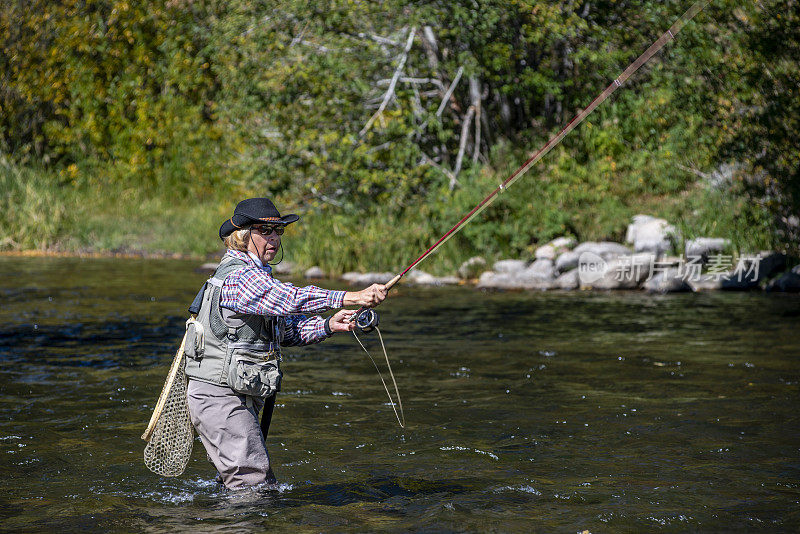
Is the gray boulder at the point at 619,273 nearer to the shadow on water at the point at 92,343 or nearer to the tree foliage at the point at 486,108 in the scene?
the tree foliage at the point at 486,108

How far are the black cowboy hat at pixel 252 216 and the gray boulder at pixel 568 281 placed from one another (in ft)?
34.0

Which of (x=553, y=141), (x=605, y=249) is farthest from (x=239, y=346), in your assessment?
(x=605, y=249)

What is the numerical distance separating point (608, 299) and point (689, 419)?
21.8 feet

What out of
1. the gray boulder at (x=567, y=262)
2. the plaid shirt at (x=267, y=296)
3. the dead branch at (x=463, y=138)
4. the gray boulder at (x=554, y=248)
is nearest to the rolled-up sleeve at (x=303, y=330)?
the plaid shirt at (x=267, y=296)

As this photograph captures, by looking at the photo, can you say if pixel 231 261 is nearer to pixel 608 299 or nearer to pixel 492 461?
pixel 492 461

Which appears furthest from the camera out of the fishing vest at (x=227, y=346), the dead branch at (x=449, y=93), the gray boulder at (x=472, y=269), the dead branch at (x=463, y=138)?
the dead branch at (x=463, y=138)

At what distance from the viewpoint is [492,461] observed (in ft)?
21.4

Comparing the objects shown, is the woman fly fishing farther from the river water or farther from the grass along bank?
the grass along bank

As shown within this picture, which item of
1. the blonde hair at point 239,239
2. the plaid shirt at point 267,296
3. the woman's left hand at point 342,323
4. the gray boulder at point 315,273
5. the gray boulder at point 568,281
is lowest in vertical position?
the gray boulder at point 315,273

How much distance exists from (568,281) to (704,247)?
6.62 feet

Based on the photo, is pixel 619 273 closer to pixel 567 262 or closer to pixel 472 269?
pixel 567 262

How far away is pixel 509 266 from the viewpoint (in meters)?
15.8

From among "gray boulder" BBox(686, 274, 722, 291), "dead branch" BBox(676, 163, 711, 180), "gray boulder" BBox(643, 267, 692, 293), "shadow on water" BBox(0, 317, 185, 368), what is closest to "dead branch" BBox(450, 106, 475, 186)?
"dead branch" BBox(676, 163, 711, 180)

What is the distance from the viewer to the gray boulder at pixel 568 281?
15.1 meters
